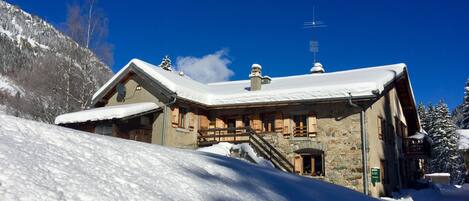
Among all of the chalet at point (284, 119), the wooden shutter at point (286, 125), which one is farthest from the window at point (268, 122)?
the wooden shutter at point (286, 125)

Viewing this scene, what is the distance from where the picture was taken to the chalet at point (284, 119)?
59.0ft

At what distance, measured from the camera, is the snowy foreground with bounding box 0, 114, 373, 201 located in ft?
10.8

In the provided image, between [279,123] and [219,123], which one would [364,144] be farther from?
[219,123]

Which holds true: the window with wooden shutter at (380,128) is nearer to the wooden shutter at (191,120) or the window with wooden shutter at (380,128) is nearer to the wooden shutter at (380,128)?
the wooden shutter at (380,128)

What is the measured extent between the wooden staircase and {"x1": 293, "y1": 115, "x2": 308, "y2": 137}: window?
1.47m

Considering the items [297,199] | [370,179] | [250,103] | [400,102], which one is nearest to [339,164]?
[370,179]

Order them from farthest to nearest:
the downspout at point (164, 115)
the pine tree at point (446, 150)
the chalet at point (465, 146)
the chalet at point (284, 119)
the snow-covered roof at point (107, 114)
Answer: the pine tree at point (446, 150)
the chalet at point (465, 146)
the downspout at point (164, 115)
the chalet at point (284, 119)
the snow-covered roof at point (107, 114)

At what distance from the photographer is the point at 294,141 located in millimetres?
19375

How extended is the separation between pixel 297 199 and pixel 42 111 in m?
21.1

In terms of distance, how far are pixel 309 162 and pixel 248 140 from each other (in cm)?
299

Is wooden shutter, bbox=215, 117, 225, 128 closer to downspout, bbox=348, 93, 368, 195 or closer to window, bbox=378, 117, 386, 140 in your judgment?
downspout, bbox=348, 93, 368, 195

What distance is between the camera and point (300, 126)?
63.9 feet

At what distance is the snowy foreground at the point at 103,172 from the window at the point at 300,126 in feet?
42.7

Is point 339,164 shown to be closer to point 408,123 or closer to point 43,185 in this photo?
point 408,123
